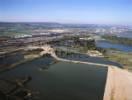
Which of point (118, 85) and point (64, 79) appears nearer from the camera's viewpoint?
point (118, 85)

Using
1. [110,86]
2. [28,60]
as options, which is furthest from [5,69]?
[110,86]

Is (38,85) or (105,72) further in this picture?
(105,72)

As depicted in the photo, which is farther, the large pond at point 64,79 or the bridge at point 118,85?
the bridge at point 118,85

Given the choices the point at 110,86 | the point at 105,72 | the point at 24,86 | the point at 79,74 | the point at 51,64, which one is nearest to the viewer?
the point at 24,86

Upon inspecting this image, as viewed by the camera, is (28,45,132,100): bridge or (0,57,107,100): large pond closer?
(0,57,107,100): large pond

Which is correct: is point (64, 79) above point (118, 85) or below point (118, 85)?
above

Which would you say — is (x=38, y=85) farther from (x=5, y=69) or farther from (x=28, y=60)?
(x=28, y=60)

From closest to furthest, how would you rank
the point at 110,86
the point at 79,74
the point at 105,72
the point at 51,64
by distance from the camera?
the point at 110,86 < the point at 79,74 < the point at 105,72 < the point at 51,64
